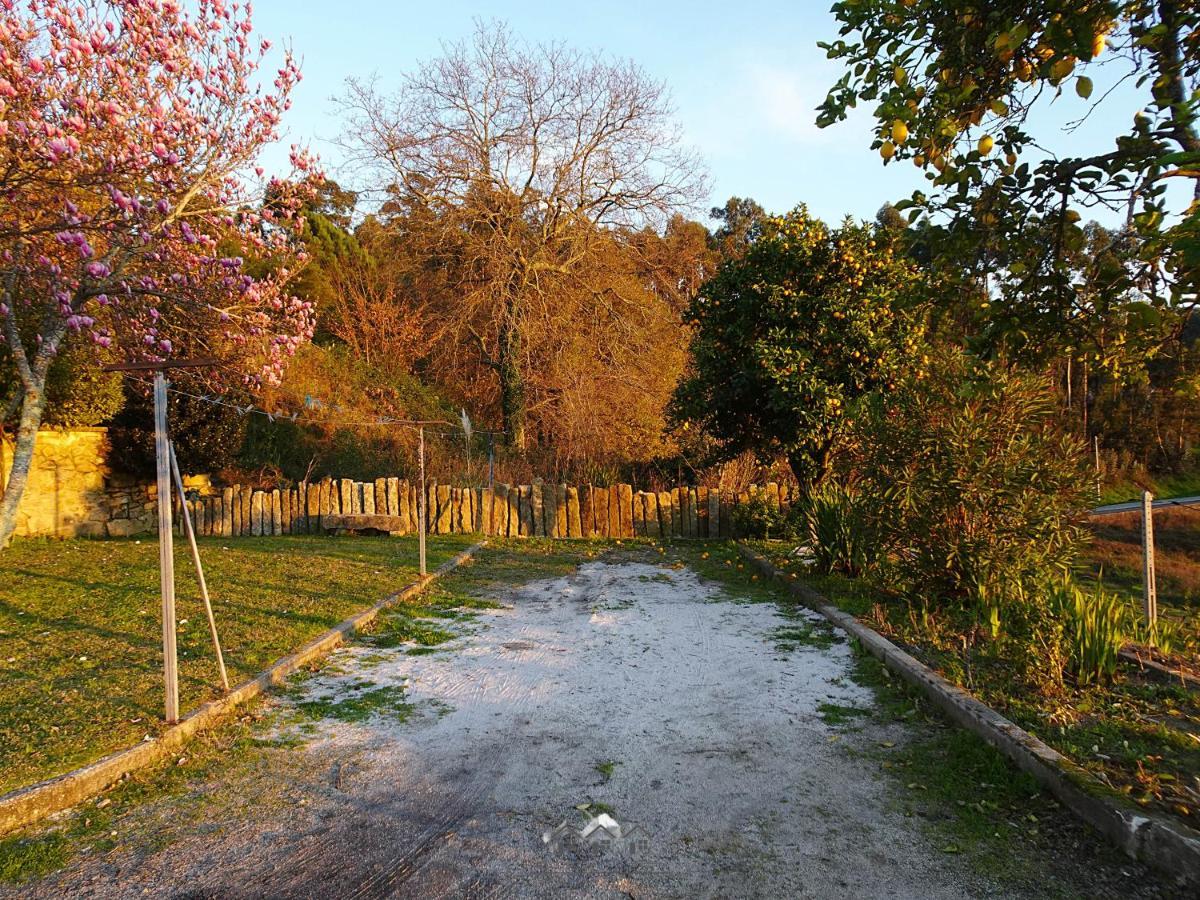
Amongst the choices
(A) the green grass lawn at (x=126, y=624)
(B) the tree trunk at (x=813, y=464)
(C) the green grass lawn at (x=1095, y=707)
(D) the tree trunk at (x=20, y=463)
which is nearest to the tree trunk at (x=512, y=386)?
(A) the green grass lawn at (x=126, y=624)

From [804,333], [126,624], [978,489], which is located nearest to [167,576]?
[126,624]

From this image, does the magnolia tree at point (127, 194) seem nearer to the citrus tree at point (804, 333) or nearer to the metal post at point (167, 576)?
the metal post at point (167, 576)

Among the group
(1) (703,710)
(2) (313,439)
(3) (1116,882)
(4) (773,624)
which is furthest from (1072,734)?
(2) (313,439)

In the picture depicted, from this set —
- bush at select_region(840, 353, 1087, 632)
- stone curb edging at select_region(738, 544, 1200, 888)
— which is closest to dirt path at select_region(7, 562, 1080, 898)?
stone curb edging at select_region(738, 544, 1200, 888)

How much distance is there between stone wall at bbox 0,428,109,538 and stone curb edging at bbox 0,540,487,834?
9.78 metres

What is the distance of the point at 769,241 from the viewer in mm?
12359

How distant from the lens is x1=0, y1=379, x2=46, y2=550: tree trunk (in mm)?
8586

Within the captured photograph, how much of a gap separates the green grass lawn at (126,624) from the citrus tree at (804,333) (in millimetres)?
5524

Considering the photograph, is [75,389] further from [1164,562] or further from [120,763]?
[1164,562]

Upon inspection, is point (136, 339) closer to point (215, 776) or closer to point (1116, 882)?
point (215, 776)

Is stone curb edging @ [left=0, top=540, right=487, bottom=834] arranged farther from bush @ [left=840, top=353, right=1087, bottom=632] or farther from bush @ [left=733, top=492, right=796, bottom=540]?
bush @ [left=733, top=492, right=796, bottom=540]

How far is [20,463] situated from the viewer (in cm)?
863

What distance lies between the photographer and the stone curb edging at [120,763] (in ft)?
11.4

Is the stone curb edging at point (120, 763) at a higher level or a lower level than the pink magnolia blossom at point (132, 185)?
lower
